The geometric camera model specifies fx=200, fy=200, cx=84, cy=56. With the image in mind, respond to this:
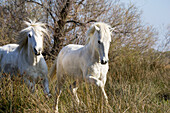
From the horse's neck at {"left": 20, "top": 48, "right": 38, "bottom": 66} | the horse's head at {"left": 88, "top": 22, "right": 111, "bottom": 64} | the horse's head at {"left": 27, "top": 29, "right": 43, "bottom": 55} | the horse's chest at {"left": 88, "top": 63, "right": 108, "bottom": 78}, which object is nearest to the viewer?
the horse's head at {"left": 88, "top": 22, "right": 111, "bottom": 64}

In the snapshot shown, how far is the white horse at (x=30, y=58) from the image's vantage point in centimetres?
373

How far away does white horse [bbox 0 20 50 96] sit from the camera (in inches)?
147

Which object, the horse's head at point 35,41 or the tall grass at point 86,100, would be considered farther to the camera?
the horse's head at point 35,41

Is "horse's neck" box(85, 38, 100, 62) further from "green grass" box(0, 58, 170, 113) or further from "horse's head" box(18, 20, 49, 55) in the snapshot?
"horse's head" box(18, 20, 49, 55)

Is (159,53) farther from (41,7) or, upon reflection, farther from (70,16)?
(41,7)

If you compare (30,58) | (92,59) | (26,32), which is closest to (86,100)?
(92,59)

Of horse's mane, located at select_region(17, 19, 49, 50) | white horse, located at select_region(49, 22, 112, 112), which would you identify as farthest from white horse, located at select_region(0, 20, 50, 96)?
white horse, located at select_region(49, 22, 112, 112)

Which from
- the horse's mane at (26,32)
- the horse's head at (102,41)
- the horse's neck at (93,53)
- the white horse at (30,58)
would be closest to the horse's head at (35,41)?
the white horse at (30,58)

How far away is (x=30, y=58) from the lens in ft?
13.1

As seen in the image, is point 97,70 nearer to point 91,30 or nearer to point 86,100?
point 91,30

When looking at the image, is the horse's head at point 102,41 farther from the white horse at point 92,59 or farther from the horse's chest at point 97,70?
the horse's chest at point 97,70

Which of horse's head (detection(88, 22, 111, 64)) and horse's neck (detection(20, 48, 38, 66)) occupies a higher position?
horse's head (detection(88, 22, 111, 64))

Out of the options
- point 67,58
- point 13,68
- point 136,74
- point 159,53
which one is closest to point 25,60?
point 13,68

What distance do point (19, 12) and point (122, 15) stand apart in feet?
14.3
